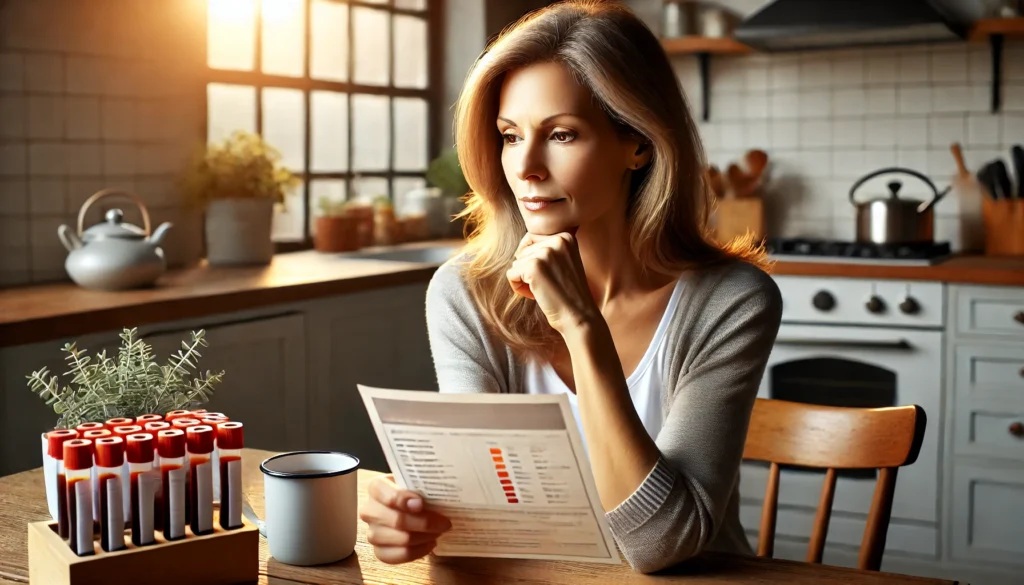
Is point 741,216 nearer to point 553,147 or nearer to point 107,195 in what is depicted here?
point 107,195

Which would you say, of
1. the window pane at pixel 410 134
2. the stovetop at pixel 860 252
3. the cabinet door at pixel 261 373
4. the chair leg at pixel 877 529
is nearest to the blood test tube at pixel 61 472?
the chair leg at pixel 877 529

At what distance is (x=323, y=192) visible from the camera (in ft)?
13.2

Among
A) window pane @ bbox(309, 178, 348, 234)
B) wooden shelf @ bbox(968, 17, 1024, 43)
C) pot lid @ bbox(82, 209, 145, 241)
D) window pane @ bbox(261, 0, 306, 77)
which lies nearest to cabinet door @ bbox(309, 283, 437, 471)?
pot lid @ bbox(82, 209, 145, 241)

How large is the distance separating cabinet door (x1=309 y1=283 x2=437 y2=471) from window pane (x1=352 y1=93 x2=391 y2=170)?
946mm

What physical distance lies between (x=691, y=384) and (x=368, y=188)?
117 inches

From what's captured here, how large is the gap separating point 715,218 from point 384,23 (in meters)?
1.47

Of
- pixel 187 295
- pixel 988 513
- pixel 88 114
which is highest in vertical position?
pixel 88 114

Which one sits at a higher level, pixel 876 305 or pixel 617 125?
pixel 617 125

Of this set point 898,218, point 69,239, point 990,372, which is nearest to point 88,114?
point 69,239

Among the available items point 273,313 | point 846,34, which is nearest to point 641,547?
point 273,313

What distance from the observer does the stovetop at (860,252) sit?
11.6 feet

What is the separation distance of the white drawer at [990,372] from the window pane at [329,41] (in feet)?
7.52

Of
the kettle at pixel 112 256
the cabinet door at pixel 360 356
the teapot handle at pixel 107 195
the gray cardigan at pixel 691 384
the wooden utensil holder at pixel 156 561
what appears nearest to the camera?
the wooden utensil holder at pixel 156 561

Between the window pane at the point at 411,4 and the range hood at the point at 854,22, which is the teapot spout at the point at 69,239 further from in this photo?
the range hood at the point at 854,22
